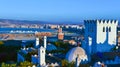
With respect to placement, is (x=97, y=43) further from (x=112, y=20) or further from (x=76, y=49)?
(x=76, y=49)

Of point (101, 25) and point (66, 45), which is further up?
point (101, 25)

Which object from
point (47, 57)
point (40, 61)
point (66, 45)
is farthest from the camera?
point (66, 45)

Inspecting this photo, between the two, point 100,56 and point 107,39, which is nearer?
point 100,56

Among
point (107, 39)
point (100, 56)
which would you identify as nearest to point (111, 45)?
point (107, 39)

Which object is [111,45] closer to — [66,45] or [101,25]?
[101,25]

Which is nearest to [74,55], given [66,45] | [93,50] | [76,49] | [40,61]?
[76,49]

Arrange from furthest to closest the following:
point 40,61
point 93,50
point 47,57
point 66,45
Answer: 1. point 66,45
2. point 93,50
3. point 47,57
4. point 40,61

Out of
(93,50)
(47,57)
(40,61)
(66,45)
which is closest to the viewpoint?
(40,61)

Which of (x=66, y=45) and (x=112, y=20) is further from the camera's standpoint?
(x=66, y=45)

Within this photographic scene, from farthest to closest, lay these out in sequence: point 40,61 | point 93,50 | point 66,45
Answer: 1. point 66,45
2. point 93,50
3. point 40,61
